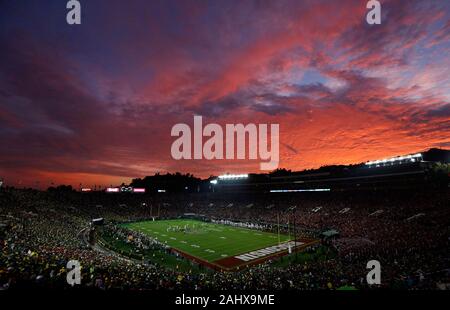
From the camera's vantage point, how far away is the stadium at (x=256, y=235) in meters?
15.1

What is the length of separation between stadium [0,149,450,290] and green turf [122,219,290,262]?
16cm

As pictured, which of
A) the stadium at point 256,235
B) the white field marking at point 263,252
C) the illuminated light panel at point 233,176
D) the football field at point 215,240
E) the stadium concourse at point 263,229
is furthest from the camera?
the illuminated light panel at point 233,176

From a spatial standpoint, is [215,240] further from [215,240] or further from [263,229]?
[263,229]

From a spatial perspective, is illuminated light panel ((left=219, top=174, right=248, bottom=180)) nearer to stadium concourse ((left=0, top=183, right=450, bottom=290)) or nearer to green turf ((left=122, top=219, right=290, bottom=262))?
stadium concourse ((left=0, top=183, right=450, bottom=290))

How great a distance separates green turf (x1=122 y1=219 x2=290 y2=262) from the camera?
3209 centimetres

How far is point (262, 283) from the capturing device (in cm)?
1528

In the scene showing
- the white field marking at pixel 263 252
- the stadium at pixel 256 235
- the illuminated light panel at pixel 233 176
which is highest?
the illuminated light panel at pixel 233 176

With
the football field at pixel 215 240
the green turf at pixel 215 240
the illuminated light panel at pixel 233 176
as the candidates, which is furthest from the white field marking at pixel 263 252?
the illuminated light panel at pixel 233 176

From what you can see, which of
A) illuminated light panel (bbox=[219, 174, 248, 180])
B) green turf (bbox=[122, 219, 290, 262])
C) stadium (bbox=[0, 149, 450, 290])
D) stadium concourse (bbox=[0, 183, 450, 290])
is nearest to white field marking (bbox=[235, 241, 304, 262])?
stadium (bbox=[0, 149, 450, 290])

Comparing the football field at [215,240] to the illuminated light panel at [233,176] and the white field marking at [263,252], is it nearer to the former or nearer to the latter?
the white field marking at [263,252]

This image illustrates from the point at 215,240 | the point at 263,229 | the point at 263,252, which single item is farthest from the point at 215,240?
the point at 263,229
